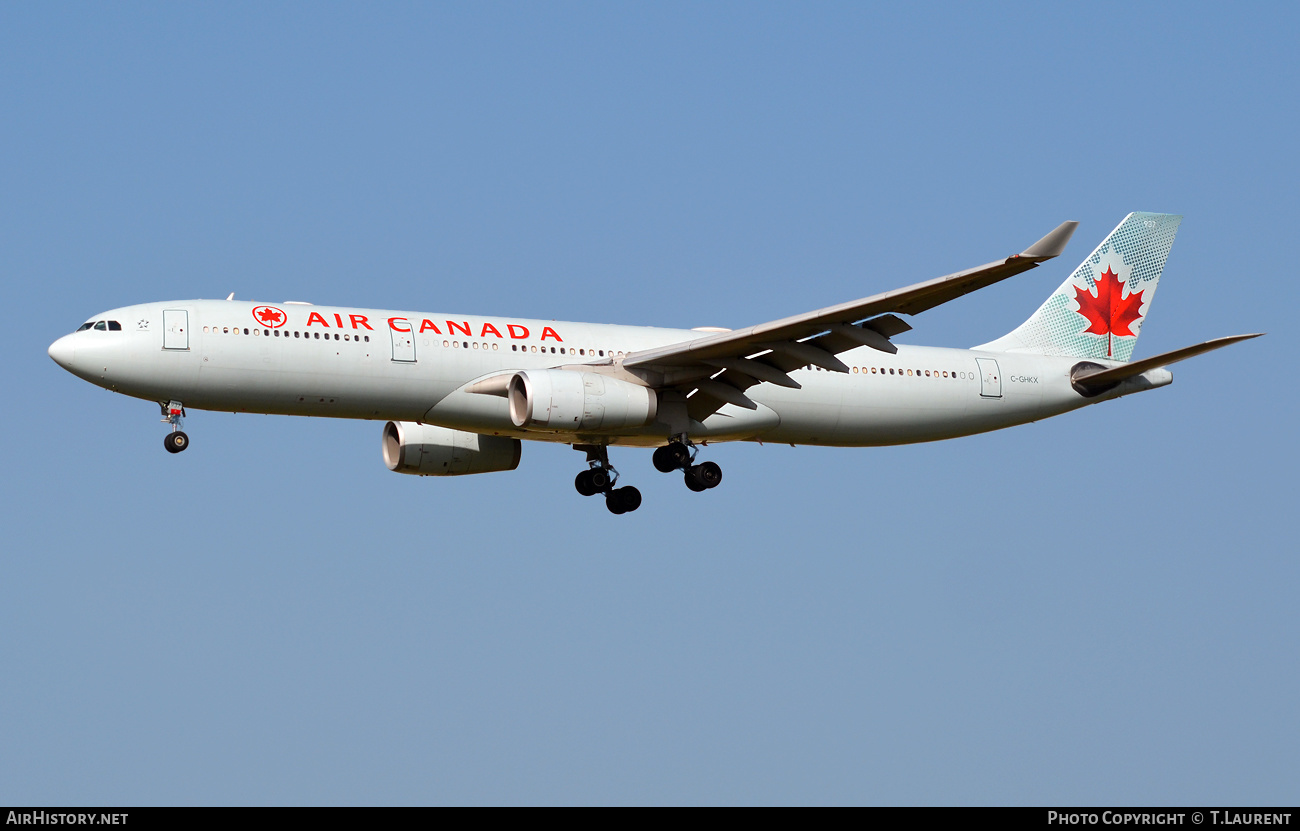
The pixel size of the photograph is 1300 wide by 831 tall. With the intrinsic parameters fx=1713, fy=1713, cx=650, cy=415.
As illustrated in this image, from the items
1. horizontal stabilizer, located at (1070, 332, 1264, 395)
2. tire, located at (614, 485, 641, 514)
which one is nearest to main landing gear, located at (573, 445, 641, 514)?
tire, located at (614, 485, 641, 514)

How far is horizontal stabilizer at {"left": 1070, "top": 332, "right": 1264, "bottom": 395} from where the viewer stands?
38.2 meters

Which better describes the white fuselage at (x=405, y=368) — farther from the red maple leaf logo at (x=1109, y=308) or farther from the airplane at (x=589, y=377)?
the red maple leaf logo at (x=1109, y=308)

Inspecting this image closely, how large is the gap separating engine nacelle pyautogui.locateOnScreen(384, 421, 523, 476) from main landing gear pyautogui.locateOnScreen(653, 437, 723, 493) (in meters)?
4.57

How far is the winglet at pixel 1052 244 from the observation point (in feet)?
99.7

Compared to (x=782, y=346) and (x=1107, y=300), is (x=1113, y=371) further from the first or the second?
(x=782, y=346)

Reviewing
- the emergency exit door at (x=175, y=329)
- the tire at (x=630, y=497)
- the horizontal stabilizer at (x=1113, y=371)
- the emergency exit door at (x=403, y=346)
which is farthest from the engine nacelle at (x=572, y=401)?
the horizontal stabilizer at (x=1113, y=371)

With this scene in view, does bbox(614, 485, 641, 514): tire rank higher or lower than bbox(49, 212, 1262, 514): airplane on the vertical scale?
lower

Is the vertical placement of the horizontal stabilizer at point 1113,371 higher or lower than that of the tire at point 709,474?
higher

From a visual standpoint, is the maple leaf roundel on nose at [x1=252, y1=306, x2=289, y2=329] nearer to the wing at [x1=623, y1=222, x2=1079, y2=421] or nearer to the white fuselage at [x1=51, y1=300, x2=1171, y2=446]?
the white fuselage at [x1=51, y1=300, x2=1171, y2=446]

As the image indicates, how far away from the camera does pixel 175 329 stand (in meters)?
36.7

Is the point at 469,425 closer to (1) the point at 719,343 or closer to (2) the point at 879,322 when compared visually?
(1) the point at 719,343

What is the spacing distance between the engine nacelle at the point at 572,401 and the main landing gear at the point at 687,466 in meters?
2.15

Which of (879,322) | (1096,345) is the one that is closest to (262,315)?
(879,322)

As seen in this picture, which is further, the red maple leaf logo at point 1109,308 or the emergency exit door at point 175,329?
the red maple leaf logo at point 1109,308
